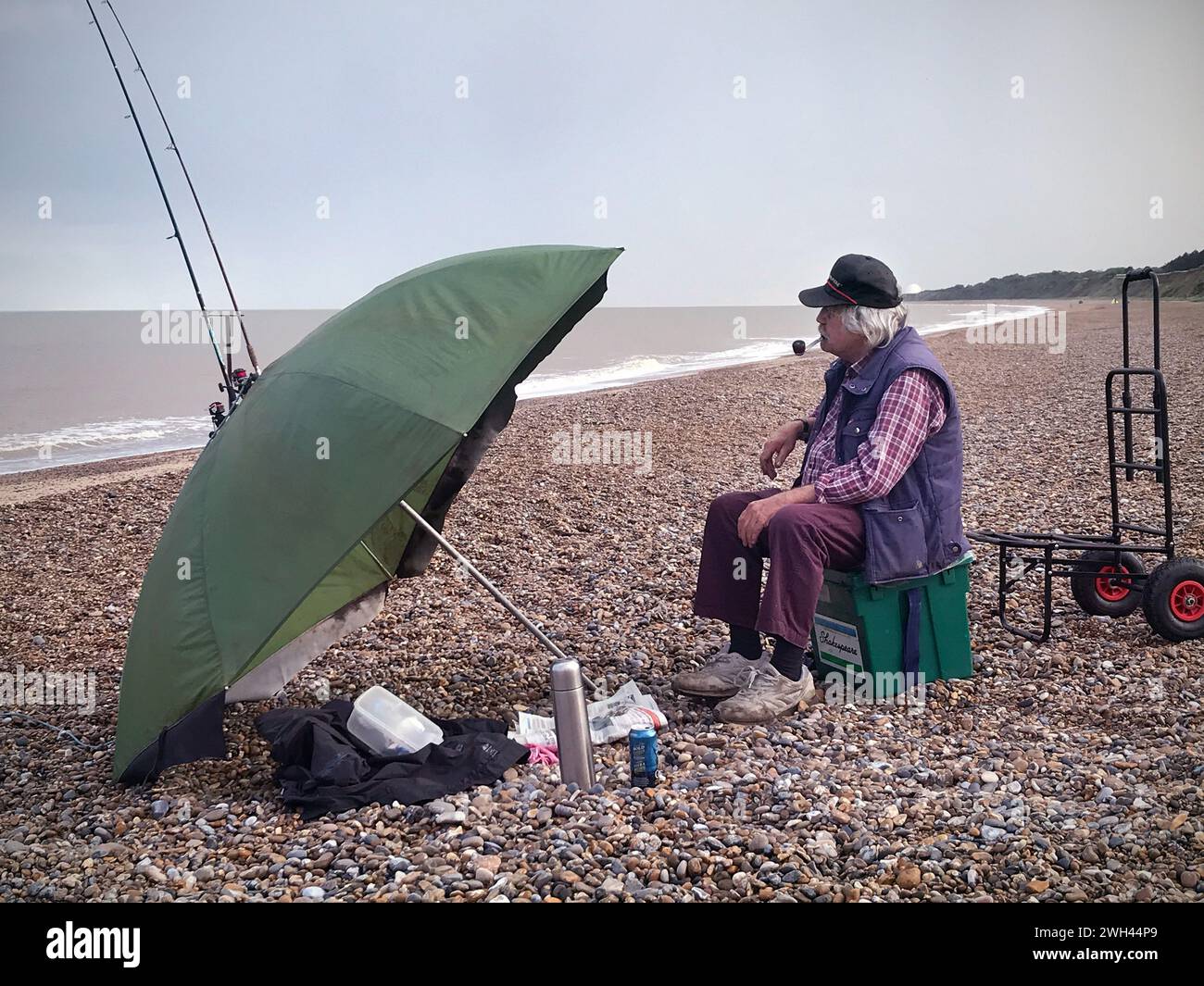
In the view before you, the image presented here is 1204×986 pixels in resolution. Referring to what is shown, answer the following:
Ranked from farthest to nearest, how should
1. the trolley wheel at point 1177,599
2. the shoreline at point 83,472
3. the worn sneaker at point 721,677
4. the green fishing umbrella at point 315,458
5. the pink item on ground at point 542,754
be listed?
the shoreline at point 83,472, the trolley wheel at point 1177,599, the worn sneaker at point 721,677, the pink item on ground at point 542,754, the green fishing umbrella at point 315,458

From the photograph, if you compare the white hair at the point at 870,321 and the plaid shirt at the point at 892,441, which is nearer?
the plaid shirt at the point at 892,441

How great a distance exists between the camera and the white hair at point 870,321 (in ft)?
14.5

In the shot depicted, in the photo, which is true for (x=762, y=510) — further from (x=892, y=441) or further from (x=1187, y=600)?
(x=1187, y=600)

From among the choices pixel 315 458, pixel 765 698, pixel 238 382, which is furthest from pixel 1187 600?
pixel 238 382

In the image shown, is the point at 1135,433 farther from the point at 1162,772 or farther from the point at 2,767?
the point at 2,767

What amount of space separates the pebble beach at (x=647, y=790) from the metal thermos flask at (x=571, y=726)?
0.31 feet

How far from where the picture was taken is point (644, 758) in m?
3.79

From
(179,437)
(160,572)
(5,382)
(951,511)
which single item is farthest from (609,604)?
(5,382)

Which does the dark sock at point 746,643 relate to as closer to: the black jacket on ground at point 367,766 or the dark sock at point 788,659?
the dark sock at point 788,659

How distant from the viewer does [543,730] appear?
14.5 ft

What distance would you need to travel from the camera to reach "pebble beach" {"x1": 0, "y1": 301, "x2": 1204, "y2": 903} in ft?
10.5

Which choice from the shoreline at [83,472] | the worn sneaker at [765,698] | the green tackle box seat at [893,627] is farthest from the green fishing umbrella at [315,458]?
the shoreline at [83,472]

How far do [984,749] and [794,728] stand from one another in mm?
740

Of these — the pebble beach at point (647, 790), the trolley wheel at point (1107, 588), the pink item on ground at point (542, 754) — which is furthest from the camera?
the trolley wheel at point (1107, 588)
